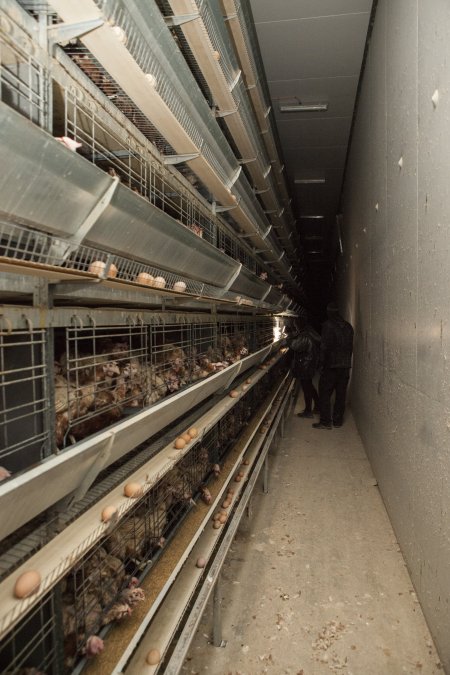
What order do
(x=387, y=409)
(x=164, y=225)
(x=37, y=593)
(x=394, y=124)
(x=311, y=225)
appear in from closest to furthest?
(x=37, y=593) → (x=164, y=225) → (x=394, y=124) → (x=387, y=409) → (x=311, y=225)

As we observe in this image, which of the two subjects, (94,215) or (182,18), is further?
(182,18)

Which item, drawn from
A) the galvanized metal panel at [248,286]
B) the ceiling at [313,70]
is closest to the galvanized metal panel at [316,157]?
the ceiling at [313,70]

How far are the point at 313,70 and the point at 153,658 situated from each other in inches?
194

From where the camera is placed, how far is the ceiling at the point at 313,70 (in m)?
3.40

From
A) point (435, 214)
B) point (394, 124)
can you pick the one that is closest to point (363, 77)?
point (394, 124)

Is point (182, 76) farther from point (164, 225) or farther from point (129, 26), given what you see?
point (164, 225)

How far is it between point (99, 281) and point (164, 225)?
0.57 metres

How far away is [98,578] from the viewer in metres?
1.42

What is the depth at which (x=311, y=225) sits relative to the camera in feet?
35.3

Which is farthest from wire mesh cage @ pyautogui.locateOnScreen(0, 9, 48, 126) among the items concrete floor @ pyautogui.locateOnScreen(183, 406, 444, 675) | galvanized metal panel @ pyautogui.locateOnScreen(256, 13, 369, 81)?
galvanized metal panel @ pyautogui.locateOnScreen(256, 13, 369, 81)

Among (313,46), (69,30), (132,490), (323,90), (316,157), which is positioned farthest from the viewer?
(316,157)

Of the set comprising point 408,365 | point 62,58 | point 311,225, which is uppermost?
point 311,225

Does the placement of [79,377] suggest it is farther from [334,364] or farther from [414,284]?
[334,364]

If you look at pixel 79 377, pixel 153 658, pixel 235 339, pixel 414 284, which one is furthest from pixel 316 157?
pixel 153 658
